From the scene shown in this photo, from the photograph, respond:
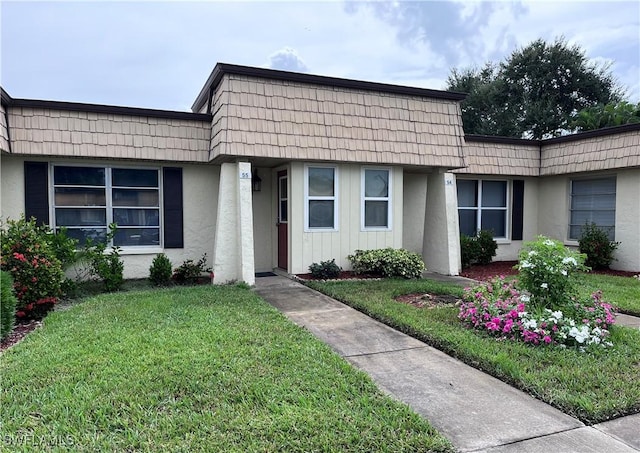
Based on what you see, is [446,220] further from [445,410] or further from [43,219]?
[43,219]

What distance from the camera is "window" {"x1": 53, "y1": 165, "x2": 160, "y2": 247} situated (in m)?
8.03

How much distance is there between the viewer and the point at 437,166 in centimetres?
A: 941

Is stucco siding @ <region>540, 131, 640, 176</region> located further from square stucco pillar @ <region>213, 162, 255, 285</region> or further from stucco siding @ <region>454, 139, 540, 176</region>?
square stucco pillar @ <region>213, 162, 255, 285</region>

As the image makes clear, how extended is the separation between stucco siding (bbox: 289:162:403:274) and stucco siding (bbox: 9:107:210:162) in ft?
7.21

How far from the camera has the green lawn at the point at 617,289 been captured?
242 inches

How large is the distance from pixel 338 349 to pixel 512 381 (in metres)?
1.67

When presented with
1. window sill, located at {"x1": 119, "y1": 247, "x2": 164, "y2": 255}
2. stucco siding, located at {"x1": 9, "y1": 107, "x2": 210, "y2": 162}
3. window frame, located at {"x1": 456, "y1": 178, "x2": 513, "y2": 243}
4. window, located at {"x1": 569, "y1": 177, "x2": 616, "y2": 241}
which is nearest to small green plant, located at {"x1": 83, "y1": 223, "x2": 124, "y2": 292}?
window sill, located at {"x1": 119, "y1": 247, "x2": 164, "y2": 255}

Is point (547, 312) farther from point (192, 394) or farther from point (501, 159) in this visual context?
point (501, 159)

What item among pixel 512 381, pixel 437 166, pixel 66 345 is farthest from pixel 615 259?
pixel 66 345

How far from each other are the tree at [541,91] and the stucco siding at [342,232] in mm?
17274

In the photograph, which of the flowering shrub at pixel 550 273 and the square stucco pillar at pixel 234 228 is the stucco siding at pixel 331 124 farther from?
the flowering shrub at pixel 550 273

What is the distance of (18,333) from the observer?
16.7ft

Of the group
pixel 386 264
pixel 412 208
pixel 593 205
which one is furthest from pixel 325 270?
pixel 593 205

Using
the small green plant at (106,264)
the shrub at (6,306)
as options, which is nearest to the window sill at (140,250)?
the small green plant at (106,264)
